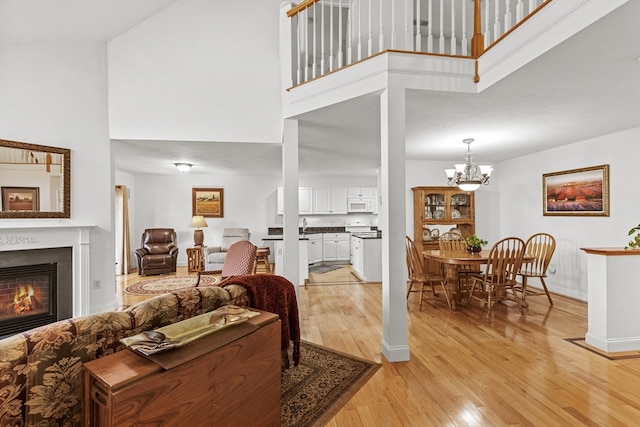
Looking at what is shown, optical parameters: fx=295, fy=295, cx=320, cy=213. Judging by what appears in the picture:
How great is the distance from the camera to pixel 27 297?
3396 millimetres

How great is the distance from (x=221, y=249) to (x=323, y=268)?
7.88ft

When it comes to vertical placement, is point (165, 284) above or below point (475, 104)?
below

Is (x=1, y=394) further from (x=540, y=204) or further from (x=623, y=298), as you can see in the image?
(x=540, y=204)

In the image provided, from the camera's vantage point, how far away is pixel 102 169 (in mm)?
3752

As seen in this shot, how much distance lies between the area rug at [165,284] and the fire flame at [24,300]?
4.78 ft

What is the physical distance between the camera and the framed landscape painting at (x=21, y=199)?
320cm

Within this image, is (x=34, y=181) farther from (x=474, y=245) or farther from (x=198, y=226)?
(x=474, y=245)

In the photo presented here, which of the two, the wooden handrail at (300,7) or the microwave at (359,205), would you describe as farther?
the microwave at (359,205)

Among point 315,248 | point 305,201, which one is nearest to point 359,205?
point 305,201

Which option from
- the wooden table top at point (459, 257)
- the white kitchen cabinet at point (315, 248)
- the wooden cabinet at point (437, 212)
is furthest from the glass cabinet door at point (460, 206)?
the white kitchen cabinet at point (315, 248)

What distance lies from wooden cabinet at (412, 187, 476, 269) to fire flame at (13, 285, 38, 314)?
18.0ft

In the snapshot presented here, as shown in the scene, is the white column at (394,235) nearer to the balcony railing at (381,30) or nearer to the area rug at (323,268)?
the balcony railing at (381,30)

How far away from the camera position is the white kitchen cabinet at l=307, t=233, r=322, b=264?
739cm

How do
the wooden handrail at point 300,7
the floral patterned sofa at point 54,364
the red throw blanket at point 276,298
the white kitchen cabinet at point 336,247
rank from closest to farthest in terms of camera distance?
the floral patterned sofa at point 54,364 → the red throw blanket at point 276,298 → the wooden handrail at point 300,7 → the white kitchen cabinet at point 336,247
